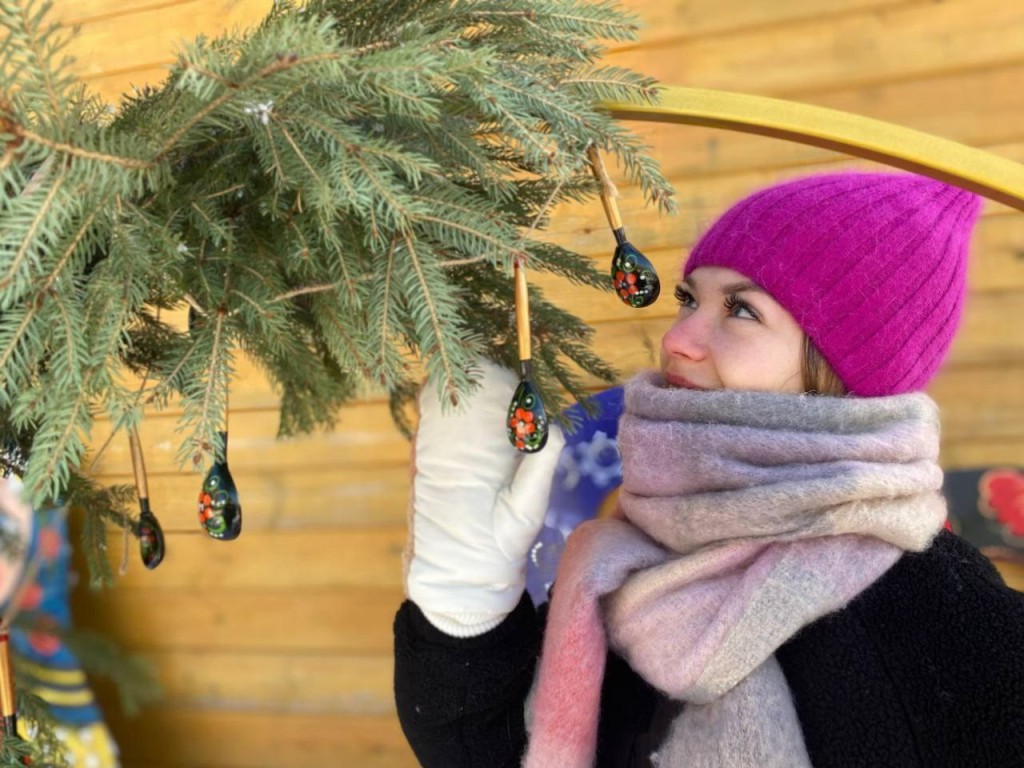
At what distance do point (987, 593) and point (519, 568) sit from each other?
470mm

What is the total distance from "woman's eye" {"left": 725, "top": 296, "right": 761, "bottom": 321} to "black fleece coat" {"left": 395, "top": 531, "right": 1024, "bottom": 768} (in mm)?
286

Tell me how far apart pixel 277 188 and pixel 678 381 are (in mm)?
467

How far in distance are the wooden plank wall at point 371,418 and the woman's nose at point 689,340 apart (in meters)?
0.77

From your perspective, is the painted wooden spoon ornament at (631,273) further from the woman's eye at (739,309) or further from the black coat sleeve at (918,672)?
the black coat sleeve at (918,672)

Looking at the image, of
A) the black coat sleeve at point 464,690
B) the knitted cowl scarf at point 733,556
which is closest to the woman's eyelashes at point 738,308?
the knitted cowl scarf at point 733,556

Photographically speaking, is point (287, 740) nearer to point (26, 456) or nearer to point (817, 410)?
point (26, 456)

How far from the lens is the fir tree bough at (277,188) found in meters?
0.50

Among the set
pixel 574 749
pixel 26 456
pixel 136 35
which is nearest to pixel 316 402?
pixel 26 456

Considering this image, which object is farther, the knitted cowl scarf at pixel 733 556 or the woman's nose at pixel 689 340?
the woman's nose at pixel 689 340

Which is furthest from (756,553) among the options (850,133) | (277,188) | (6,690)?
(6,690)

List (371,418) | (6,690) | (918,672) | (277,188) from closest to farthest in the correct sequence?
(277,188) → (918,672) → (6,690) → (371,418)

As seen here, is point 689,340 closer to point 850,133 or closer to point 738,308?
point 738,308

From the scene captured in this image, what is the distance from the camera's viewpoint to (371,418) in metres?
1.87

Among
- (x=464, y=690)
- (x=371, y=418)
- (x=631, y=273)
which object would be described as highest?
(x=631, y=273)
